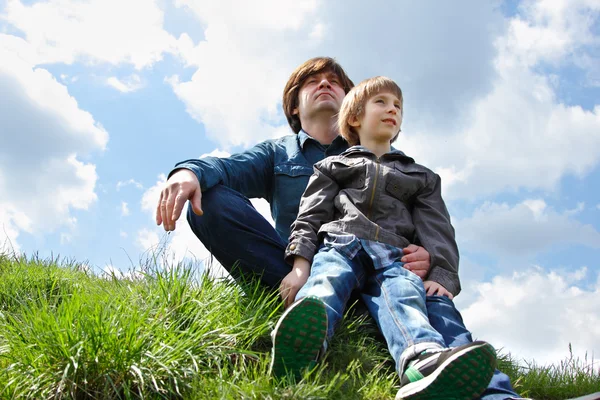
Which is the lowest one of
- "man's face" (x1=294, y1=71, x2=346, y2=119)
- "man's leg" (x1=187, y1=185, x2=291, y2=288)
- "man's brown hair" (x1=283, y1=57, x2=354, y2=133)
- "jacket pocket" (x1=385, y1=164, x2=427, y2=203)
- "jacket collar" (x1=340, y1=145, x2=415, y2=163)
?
"man's leg" (x1=187, y1=185, x2=291, y2=288)

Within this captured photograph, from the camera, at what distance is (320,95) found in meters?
4.35

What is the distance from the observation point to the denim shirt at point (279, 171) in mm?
4066

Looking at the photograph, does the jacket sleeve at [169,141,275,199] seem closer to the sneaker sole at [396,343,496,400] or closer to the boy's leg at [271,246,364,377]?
the boy's leg at [271,246,364,377]

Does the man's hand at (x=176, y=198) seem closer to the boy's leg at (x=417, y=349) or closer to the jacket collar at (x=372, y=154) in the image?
the jacket collar at (x=372, y=154)

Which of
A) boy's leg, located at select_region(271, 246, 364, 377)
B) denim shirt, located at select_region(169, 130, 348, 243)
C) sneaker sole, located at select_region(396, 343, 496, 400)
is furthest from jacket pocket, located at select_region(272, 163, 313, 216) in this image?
sneaker sole, located at select_region(396, 343, 496, 400)

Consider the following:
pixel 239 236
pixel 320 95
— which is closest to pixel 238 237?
pixel 239 236

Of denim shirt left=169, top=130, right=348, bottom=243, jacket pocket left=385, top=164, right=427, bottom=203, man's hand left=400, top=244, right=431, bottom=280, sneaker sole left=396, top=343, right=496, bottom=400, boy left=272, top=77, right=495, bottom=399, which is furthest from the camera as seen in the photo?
denim shirt left=169, top=130, right=348, bottom=243

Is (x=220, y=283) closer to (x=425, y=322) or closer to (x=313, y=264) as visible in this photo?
(x=313, y=264)

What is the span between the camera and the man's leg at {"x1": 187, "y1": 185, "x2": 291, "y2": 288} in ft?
11.0

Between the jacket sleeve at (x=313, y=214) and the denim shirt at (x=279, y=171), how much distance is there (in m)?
0.61

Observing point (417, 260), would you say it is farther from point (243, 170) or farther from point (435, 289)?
point (243, 170)

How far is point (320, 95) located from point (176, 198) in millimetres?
1664

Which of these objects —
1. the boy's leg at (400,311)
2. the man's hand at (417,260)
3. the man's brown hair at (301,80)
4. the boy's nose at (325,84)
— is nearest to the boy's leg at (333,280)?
the boy's leg at (400,311)

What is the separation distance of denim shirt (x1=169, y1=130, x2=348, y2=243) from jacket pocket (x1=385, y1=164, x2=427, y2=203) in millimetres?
871
